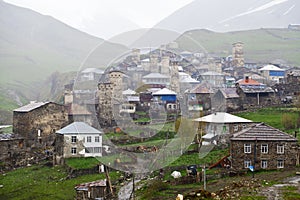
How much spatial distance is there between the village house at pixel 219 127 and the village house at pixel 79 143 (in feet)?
23.2

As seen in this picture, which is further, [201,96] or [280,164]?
[201,96]

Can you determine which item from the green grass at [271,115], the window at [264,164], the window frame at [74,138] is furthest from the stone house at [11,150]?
the green grass at [271,115]

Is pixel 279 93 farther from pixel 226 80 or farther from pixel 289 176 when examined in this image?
pixel 289 176

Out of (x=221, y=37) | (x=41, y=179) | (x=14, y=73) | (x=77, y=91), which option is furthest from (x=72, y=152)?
(x=221, y=37)

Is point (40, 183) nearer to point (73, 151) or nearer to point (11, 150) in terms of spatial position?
point (73, 151)

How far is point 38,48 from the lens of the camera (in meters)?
160

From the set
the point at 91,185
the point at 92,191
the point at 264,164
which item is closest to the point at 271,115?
the point at 264,164

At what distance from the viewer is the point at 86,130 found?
33188mm

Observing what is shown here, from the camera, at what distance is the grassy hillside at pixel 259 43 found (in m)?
106

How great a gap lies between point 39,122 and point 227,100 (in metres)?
16.3

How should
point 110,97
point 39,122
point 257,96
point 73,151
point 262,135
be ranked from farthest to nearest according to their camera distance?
point 257,96 < point 110,97 < point 39,122 < point 73,151 < point 262,135

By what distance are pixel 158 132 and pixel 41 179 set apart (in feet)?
26.8

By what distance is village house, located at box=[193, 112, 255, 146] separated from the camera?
1239 inches

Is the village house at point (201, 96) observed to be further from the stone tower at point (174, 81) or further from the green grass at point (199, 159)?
the green grass at point (199, 159)
